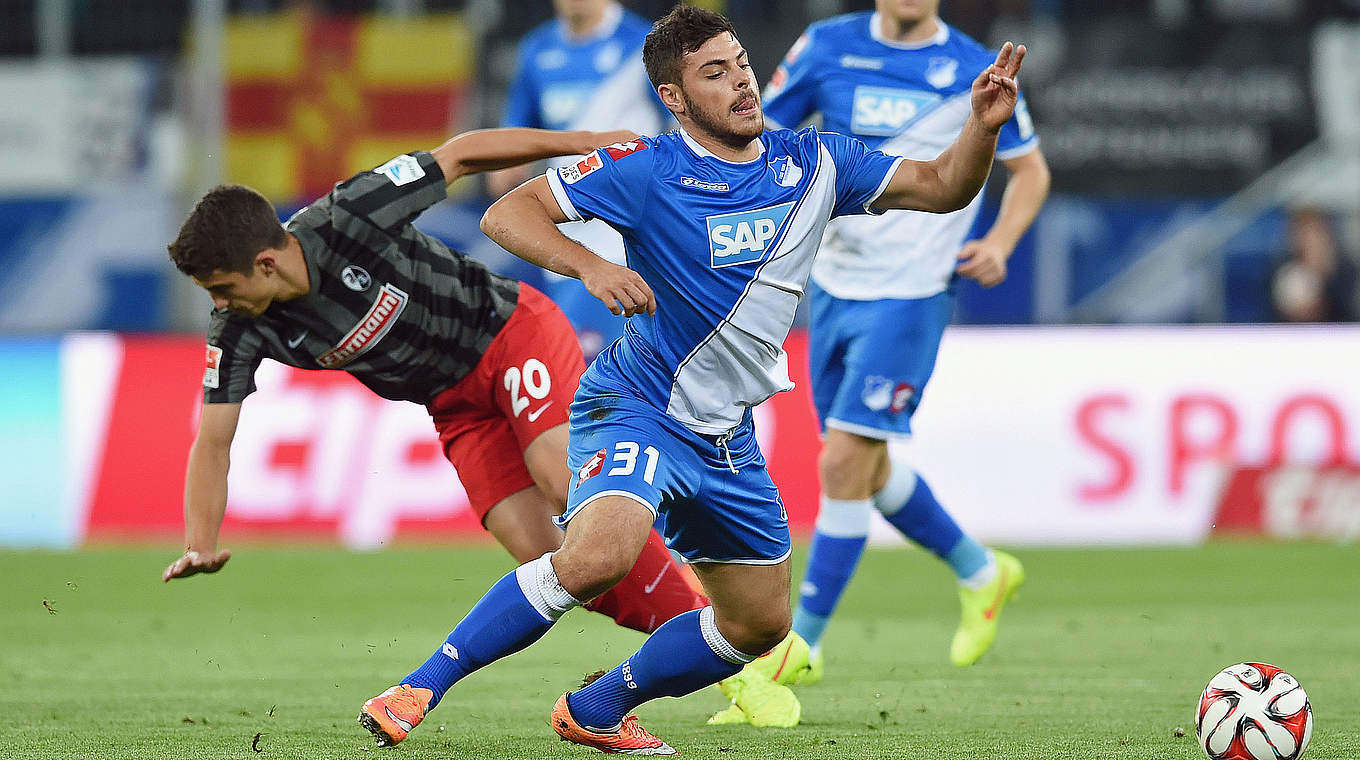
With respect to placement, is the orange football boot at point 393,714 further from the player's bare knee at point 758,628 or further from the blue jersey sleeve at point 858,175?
the blue jersey sleeve at point 858,175

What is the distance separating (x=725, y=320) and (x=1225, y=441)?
675 cm

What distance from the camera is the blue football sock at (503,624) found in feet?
14.8

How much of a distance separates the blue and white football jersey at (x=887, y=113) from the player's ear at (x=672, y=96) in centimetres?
191

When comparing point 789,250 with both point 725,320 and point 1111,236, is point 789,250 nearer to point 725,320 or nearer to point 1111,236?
point 725,320

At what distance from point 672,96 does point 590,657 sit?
3009 mm

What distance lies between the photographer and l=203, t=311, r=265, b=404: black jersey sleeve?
5.14 m

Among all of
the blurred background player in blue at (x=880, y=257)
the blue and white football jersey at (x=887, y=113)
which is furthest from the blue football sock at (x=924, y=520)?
the blue and white football jersey at (x=887, y=113)

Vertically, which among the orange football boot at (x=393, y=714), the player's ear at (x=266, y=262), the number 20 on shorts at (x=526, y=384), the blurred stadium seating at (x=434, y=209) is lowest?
the blurred stadium seating at (x=434, y=209)

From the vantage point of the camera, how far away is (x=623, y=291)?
13.8ft

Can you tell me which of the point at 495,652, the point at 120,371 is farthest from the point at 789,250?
the point at 120,371

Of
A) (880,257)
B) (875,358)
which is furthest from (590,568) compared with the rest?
(880,257)

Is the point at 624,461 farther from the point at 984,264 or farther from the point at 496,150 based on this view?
the point at 984,264

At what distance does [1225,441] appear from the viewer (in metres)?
10.6

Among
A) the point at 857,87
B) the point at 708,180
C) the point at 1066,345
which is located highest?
the point at 708,180
